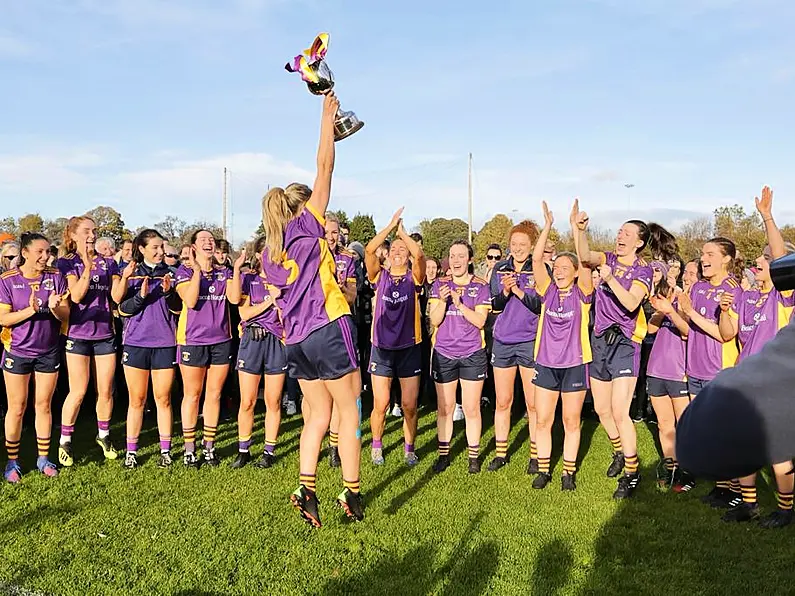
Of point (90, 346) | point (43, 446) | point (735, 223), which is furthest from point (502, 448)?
point (735, 223)

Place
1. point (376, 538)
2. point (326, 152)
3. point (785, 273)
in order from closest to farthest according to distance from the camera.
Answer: point (785, 273) < point (326, 152) < point (376, 538)

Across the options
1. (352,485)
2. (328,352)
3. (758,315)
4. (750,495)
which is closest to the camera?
(328,352)

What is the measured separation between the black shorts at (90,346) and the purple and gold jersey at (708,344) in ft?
18.9

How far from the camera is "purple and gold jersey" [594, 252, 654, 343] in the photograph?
629cm

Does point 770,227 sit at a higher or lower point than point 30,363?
higher

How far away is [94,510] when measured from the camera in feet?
18.6

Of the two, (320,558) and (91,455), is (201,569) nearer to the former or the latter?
(320,558)

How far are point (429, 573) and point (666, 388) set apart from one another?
128 inches

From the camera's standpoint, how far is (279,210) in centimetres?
512

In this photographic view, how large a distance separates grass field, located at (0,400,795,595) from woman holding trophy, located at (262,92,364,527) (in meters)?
0.57

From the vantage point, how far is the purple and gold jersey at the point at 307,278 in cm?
496

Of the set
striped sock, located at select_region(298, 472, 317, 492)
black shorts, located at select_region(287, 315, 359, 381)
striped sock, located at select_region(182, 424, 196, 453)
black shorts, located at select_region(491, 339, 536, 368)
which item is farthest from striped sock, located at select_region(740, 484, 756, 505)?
striped sock, located at select_region(182, 424, 196, 453)

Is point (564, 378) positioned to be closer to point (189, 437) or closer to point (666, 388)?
point (666, 388)

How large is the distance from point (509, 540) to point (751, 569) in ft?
5.42
